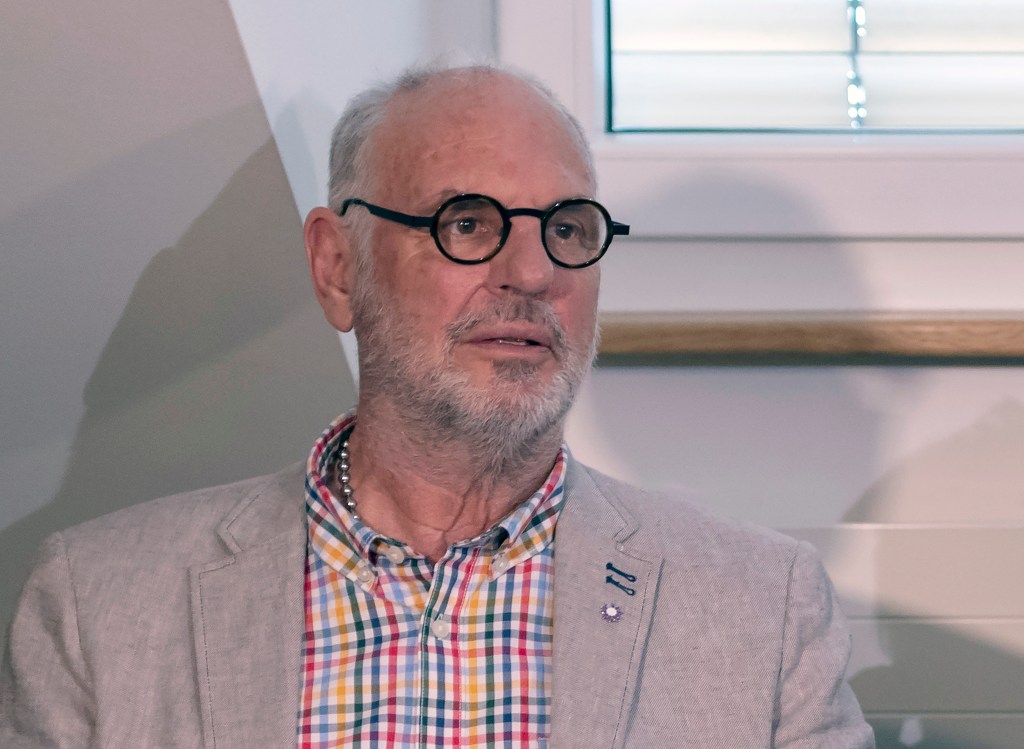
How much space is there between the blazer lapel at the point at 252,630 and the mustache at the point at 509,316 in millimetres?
271

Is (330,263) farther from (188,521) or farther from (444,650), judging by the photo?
(444,650)

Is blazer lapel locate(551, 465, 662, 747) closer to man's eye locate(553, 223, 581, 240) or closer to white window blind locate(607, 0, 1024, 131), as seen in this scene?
man's eye locate(553, 223, 581, 240)

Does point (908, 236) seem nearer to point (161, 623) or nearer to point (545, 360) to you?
point (545, 360)

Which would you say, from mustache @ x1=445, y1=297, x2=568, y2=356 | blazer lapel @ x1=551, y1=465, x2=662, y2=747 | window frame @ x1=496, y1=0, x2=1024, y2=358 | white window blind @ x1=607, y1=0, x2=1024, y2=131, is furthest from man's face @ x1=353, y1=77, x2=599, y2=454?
white window blind @ x1=607, y1=0, x2=1024, y2=131

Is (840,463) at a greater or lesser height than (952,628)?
greater

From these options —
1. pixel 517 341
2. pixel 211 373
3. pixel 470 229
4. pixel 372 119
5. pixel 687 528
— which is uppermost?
pixel 372 119

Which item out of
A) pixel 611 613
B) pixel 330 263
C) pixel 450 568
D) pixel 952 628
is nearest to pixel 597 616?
pixel 611 613

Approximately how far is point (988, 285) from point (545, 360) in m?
0.90

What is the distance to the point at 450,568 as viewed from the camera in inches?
50.0

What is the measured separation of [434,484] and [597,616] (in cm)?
23

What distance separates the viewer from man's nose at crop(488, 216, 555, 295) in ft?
4.09

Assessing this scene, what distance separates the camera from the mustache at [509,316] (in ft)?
4.11

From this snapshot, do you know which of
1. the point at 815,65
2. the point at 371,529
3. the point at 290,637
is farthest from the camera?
the point at 815,65

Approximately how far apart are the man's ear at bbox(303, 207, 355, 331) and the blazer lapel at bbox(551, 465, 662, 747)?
1.09 feet
